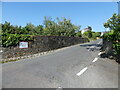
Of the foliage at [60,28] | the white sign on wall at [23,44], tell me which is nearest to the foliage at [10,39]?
the white sign on wall at [23,44]

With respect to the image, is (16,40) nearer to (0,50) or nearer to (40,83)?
(0,50)

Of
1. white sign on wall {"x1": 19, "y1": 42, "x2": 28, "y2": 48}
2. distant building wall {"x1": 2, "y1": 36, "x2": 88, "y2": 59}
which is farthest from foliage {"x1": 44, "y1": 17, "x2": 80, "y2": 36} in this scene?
white sign on wall {"x1": 19, "y1": 42, "x2": 28, "y2": 48}

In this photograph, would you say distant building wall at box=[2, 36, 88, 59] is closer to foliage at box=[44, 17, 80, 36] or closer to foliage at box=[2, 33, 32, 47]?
foliage at box=[2, 33, 32, 47]

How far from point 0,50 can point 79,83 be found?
8.25 metres

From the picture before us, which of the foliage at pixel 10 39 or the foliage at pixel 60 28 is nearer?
the foliage at pixel 10 39

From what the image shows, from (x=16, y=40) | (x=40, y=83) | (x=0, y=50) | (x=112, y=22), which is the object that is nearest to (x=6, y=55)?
(x=0, y=50)

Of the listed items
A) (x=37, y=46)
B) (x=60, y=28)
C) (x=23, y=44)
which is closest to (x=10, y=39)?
(x=23, y=44)

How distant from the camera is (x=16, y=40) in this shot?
10.2m

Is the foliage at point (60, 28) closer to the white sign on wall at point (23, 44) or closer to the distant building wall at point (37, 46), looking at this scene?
the distant building wall at point (37, 46)

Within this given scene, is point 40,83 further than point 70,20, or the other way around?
point 70,20

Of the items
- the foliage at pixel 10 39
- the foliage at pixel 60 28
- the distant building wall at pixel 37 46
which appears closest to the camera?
the foliage at pixel 10 39

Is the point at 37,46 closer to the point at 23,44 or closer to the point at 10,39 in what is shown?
the point at 23,44

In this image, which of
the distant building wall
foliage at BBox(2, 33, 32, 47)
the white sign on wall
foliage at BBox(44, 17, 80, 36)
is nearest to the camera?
foliage at BBox(2, 33, 32, 47)

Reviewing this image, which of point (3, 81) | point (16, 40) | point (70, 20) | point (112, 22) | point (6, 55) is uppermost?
point (70, 20)
